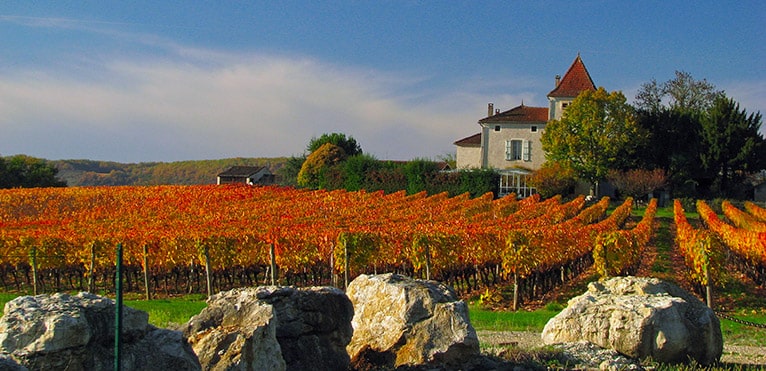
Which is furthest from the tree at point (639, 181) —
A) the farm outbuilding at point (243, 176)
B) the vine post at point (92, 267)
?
the vine post at point (92, 267)

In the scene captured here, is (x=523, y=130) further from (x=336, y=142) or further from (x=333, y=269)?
(x=333, y=269)

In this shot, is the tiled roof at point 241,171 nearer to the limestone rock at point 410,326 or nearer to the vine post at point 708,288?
the vine post at point 708,288

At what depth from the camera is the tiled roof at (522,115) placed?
6197cm

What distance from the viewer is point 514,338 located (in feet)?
36.5

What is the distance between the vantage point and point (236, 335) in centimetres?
578

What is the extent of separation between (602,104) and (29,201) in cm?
3948

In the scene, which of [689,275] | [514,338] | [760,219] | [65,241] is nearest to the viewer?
[514,338]

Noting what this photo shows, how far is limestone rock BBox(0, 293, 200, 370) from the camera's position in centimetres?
482

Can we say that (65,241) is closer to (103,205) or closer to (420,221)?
(420,221)

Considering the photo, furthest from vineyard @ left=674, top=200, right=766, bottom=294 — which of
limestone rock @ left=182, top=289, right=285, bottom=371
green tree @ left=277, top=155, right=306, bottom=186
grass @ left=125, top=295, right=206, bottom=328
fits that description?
green tree @ left=277, top=155, right=306, bottom=186

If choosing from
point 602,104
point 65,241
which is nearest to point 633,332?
point 65,241

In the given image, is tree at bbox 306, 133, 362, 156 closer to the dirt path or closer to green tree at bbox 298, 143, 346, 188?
green tree at bbox 298, 143, 346, 188

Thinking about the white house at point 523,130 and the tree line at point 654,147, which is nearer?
the tree line at point 654,147

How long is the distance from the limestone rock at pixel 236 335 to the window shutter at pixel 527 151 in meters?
56.4
